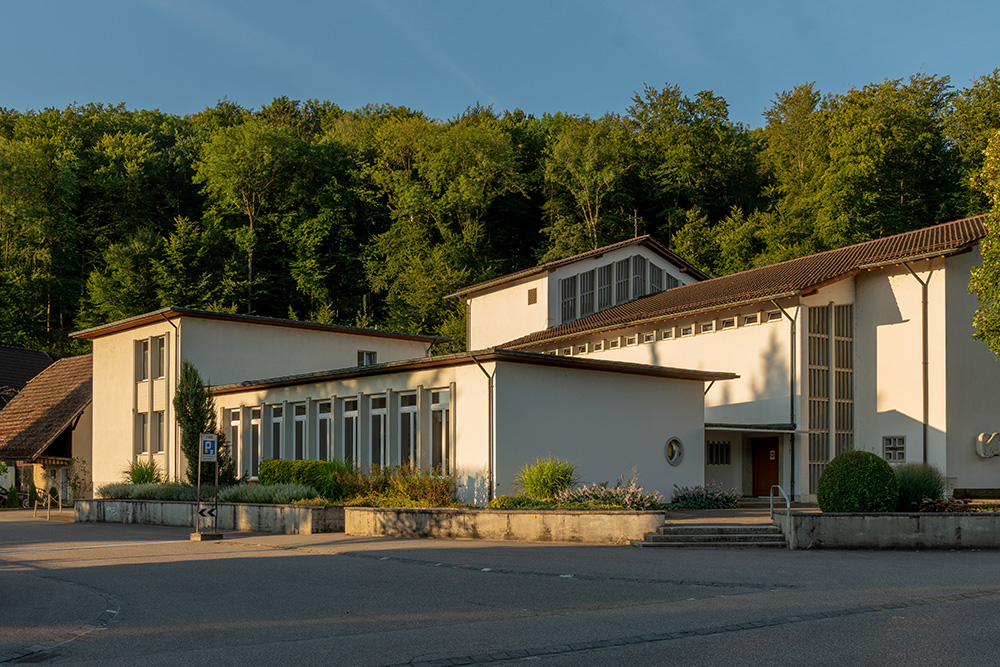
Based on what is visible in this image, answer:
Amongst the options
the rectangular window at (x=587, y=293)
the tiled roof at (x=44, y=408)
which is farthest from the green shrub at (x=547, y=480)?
the tiled roof at (x=44, y=408)

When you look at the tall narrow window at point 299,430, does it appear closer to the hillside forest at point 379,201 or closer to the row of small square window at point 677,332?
the row of small square window at point 677,332

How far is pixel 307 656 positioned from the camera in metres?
8.02

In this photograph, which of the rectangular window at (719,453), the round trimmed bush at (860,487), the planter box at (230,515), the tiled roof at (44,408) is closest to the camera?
the round trimmed bush at (860,487)

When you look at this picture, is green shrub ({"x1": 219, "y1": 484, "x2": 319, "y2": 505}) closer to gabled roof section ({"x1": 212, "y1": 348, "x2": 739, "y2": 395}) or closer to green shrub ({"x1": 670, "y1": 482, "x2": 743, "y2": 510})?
gabled roof section ({"x1": 212, "y1": 348, "x2": 739, "y2": 395})

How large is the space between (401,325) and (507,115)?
21.9 metres

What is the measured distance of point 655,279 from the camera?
4512 cm

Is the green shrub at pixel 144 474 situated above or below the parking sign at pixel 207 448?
below

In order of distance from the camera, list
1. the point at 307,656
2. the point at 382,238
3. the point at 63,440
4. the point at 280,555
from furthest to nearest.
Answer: the point at 382,238 → the point at 63,440 → the point at 280,555 → the point at 307,656

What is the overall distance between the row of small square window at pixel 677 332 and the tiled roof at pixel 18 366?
3022 centimetres

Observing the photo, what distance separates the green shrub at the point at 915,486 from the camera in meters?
19.5

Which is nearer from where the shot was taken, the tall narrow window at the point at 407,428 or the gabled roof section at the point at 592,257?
the tall narrow window at the point at 407,428

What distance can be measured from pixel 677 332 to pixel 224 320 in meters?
16.0

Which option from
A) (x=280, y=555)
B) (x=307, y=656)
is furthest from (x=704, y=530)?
(x=307, y=656)

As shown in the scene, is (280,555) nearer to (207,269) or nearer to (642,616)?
(642,616)
